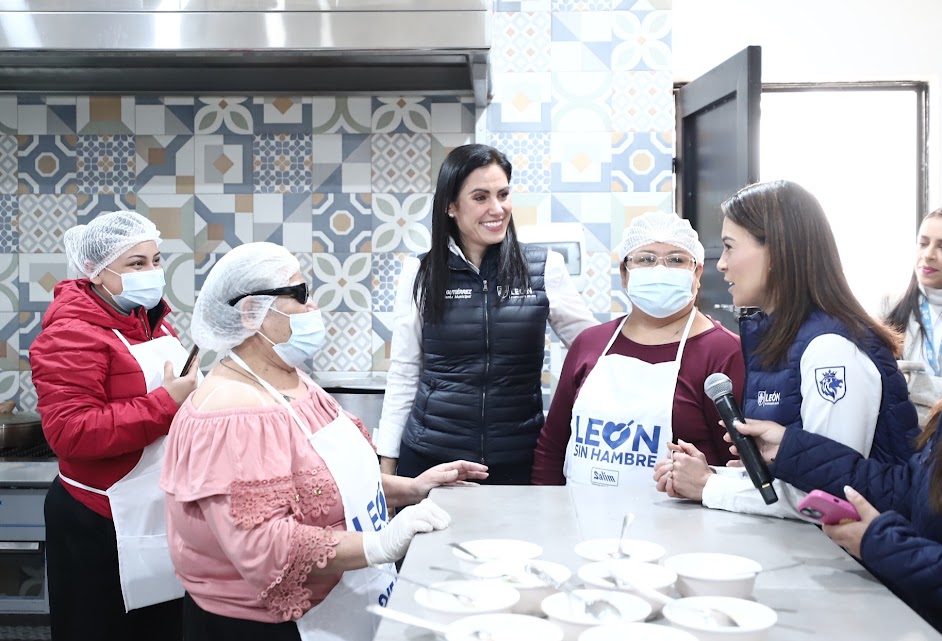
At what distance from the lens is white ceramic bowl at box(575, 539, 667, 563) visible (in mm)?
1300

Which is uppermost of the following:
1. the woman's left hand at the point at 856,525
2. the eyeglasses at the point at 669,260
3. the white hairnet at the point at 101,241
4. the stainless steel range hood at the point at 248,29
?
the stainless steel range hood at the point at 248,29

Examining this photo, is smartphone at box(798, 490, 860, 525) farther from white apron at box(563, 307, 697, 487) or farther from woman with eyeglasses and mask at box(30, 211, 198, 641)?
woman with eyeglasses and mask at box(30, 211, 198, 641)

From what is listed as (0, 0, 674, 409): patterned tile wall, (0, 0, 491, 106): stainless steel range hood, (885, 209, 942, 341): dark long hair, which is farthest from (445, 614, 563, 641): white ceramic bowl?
(0, 0, 674, 409): patterned tile wall

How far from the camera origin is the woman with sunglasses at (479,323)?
235cm

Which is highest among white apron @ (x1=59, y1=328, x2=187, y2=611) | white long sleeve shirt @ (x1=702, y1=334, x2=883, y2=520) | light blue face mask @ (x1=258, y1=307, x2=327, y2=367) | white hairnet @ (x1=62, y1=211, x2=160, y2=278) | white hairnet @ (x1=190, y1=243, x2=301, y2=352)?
white hairnet @ (x1=62, y1=211, x2=160, y2=278)

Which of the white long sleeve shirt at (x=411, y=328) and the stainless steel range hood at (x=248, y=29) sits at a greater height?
the stainless steel range hood at (x=248, y=29)

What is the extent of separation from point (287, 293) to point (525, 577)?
30.0 inches

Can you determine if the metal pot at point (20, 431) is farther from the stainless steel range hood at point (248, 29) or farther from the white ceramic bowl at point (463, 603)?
the white ceramic bowl at point (463, 603)

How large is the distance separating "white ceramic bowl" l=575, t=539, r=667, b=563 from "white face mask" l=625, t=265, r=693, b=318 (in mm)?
807

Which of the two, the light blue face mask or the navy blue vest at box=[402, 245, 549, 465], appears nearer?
the light blue face mask

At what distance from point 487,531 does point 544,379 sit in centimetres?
211

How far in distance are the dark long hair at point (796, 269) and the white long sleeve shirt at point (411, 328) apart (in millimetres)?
776

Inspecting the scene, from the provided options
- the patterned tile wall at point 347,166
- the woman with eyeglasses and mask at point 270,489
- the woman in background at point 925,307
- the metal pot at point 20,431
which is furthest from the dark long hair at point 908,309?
the metal pot at point 20,431

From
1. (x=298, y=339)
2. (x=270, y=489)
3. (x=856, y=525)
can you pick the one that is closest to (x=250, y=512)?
(x=270, y=489)
